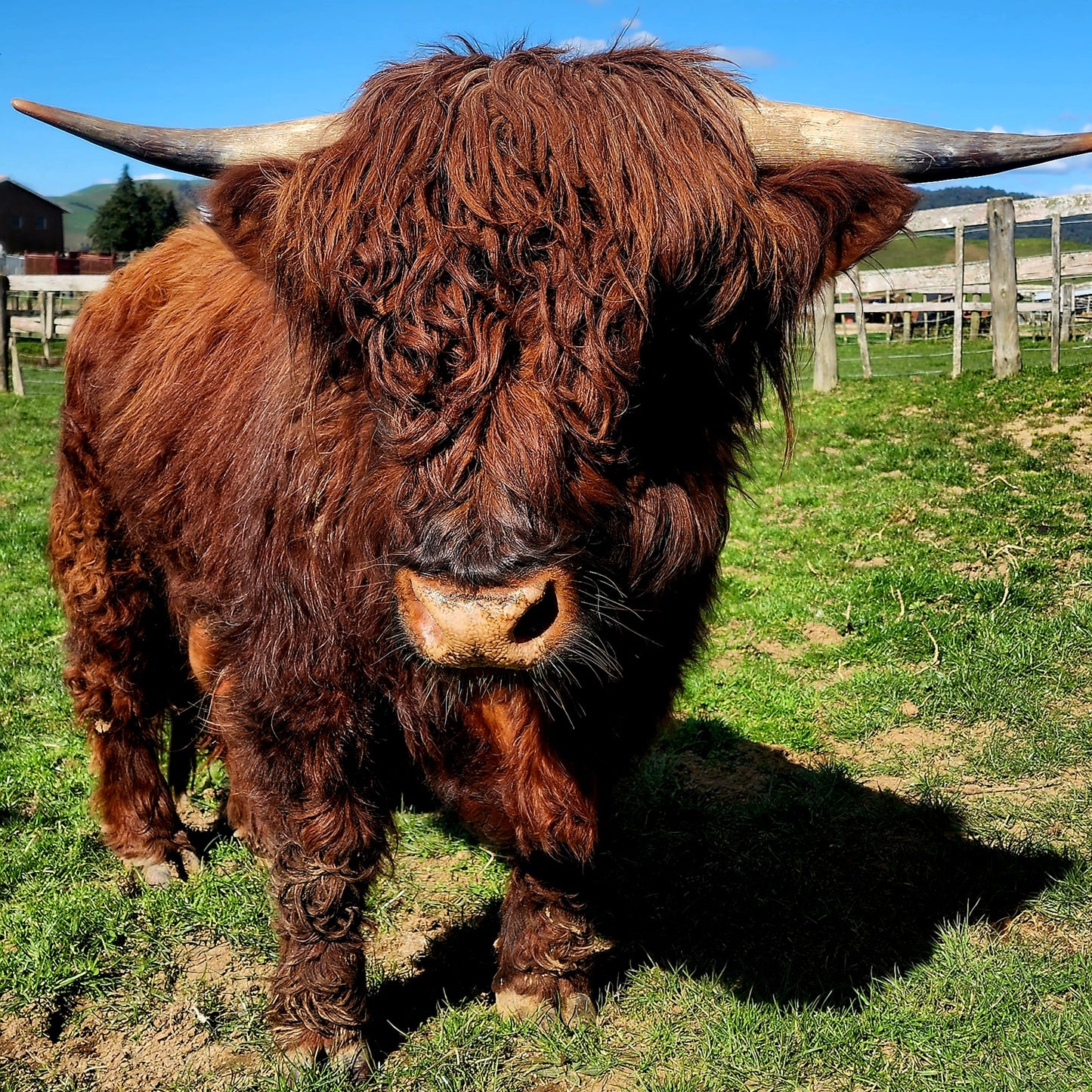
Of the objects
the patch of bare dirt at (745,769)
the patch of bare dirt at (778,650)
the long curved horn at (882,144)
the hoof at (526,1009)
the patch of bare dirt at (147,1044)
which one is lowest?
the patch of bare dirt at (147,1044)

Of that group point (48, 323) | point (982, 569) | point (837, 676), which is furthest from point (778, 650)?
point (48, 323)

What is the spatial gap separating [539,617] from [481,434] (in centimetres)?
39

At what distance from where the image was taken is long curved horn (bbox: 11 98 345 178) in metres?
2.50

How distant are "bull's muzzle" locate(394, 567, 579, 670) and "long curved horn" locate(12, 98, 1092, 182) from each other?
1223mm

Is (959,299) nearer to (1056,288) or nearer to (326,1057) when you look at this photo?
(1056,288)

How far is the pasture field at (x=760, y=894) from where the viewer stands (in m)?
2.96

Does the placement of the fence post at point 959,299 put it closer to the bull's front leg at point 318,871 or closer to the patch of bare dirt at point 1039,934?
the patch of bare dirt at point 1039,934

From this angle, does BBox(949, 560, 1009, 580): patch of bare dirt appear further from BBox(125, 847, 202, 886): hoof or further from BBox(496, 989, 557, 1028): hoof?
BBox(125, 847, 202, 886): hoof

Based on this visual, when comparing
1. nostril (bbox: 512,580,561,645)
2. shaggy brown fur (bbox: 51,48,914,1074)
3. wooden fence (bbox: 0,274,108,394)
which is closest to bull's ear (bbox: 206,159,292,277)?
shaggy brown fur (bbox: 51,48,914,1074)

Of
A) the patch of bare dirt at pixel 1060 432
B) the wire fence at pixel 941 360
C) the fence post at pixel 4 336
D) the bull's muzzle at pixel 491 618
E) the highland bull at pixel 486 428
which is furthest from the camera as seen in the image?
the fence post at pixel 4 336

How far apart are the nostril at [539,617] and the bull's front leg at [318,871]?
3.03ft

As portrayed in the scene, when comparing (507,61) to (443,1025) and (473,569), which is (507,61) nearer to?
(473,569)

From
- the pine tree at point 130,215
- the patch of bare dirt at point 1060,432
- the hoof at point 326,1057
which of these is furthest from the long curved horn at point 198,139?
the pine tree at point 130,215

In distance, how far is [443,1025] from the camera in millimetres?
3104
